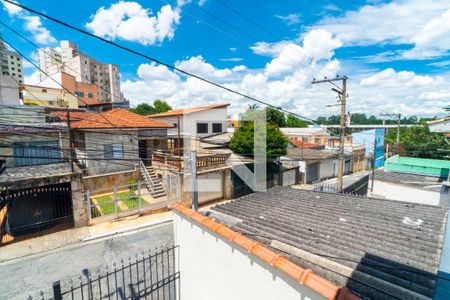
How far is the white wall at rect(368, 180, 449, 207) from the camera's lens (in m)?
10.0

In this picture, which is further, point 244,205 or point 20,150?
point 20,150

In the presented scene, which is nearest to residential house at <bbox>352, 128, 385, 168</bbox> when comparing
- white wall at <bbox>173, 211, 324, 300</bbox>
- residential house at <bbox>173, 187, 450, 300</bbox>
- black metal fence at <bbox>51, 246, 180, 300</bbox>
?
residential house at <bbox>173, 187, 450, 300</bbox>

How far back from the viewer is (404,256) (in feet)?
10.9

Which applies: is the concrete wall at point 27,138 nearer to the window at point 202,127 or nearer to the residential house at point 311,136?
the window at point 202,127

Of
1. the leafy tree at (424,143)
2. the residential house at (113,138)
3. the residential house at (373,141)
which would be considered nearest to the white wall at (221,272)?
the residential house at (113,138)

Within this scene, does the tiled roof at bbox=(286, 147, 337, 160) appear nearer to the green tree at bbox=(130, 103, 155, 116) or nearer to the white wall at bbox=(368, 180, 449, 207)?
the white wall at bbox=(368, 180, 449, 207)

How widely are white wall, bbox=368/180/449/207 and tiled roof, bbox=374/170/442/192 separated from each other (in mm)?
199

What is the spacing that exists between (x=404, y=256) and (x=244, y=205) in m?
3.38

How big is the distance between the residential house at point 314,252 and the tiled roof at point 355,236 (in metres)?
0.01

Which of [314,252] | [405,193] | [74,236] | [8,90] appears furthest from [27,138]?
[405,193]

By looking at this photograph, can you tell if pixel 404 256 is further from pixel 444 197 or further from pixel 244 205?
pixel 444 197

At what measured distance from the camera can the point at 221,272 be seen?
3.39m

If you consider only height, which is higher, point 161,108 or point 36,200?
point 161,108

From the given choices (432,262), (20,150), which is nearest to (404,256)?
(432,262)
